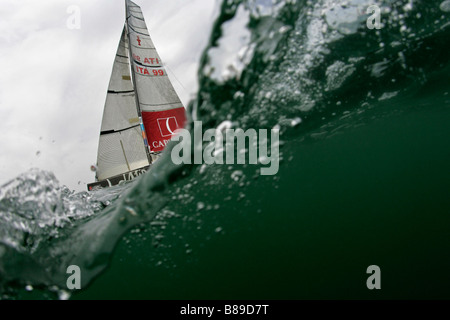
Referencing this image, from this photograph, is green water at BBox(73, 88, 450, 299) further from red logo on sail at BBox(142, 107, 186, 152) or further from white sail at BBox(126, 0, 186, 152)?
white sail at BBox(126, 0, 186, 152)

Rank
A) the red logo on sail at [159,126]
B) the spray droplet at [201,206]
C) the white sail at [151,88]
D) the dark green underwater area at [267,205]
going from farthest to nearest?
the white sail at [151,88], the red logo on sail at [159,126], the spray droplet at [201,206], the dark green underwater area at [267,205]

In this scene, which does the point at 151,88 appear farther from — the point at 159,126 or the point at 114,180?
the point at 114,180

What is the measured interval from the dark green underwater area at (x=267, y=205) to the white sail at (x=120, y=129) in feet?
31.6

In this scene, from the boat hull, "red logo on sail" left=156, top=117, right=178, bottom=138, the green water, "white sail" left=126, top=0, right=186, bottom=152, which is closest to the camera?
the green water

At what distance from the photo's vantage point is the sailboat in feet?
51.6

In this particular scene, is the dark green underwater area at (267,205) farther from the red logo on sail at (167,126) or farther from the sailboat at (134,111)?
the sailboat at (134,111)

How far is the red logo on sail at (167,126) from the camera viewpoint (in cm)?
1602

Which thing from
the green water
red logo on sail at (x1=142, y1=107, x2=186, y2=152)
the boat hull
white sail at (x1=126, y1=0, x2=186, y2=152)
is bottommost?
the green water

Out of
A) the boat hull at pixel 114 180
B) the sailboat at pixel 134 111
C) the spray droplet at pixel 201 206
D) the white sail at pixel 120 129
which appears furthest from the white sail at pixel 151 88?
the spray droplet at pixel 201 206

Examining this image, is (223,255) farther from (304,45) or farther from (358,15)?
(358,15)

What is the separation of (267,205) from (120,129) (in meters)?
11.3

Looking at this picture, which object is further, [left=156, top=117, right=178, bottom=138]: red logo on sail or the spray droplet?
[left=156, top=117, right=178, bottom=138]: red logo on sail

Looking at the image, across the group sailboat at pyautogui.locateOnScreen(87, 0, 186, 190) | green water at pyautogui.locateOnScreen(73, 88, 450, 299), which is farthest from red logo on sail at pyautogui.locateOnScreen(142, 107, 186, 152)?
green water at pyautogui.locateOnScreen(73, 88, 450, 299)

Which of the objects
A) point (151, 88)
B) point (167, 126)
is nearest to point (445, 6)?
point (167, 126)
